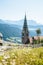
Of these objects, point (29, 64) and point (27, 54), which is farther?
point (27, 54)

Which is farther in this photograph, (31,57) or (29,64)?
(31,57)

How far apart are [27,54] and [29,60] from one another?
47cm

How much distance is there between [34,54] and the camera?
5.95m

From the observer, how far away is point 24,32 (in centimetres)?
9731

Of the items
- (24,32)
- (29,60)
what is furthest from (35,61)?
(24,32)

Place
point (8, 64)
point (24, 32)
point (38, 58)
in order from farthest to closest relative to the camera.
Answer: point (24, 32)
point (38, 58)
point (8, 64)

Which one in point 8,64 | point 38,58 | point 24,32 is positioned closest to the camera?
point 8,64

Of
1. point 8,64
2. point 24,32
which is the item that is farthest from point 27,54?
point 24,32

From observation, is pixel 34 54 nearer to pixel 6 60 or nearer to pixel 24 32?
pixel 6 60

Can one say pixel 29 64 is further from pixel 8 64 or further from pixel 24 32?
pixel 24 32

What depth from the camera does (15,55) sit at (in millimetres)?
5887

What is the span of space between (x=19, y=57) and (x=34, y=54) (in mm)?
508

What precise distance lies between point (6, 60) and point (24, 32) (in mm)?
91844

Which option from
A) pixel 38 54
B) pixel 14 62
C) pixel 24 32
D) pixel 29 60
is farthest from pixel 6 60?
pixel 24 32
